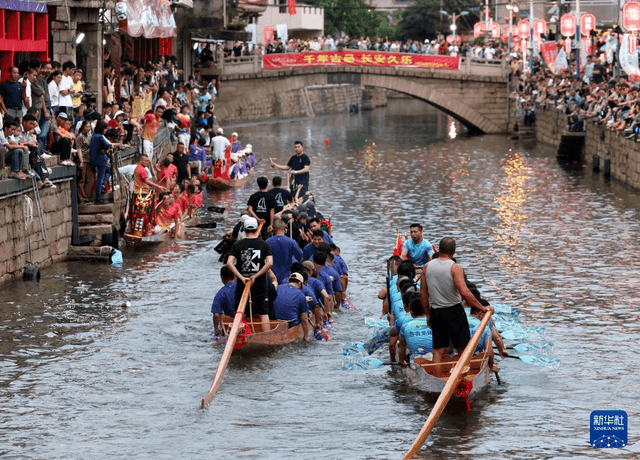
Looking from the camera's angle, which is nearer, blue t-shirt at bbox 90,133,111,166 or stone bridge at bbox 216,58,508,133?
blue t-shirt at bbox 90,133,111,166

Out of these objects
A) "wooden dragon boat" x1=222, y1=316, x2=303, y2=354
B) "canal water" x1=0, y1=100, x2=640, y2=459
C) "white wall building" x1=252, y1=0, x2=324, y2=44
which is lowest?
"canal water" x1=0, y1=100, x2=640, y2=459

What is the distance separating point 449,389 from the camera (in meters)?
15.0

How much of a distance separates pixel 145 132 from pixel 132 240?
543 cm

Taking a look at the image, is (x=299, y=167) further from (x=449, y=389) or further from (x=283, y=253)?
(x=449, y=389)

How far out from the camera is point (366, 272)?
25938 millimetres

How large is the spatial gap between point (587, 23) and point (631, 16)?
38.5 feet

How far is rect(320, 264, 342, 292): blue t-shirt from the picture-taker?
21.1m

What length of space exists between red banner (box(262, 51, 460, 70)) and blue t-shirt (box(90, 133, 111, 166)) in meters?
39.8

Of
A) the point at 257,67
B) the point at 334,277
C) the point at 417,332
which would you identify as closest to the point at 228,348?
the point at 417,332

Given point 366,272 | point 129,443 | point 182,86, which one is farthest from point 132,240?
point 182,86

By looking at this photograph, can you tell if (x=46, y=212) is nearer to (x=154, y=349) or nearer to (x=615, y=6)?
(x=154, y=349)

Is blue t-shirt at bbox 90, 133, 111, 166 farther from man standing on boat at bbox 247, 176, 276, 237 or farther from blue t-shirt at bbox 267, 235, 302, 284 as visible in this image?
blue t-shirt at bbox 267, 235, 302, 284

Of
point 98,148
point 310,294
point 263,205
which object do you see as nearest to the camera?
point 310,294

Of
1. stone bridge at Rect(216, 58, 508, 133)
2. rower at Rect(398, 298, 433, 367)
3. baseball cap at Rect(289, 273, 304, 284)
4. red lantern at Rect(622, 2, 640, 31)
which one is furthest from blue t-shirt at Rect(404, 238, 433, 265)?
stone bridge at Rect(216, 58, 508, 133)
